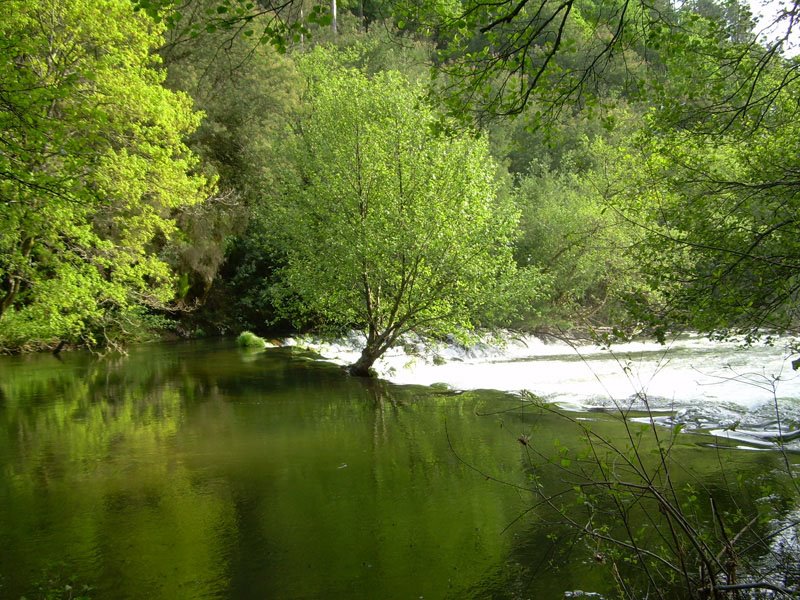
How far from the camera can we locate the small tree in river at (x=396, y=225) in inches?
668

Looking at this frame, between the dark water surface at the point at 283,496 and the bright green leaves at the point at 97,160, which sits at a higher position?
the bright green leaves at the point at 97,160

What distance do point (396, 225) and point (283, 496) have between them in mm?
10118

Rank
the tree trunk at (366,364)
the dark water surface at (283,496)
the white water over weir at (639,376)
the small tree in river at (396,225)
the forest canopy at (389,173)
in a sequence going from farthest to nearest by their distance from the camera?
1. the tree trunk at (366,364)
2. the small tree in river at (396,225)
3. the white water over weir at (639,376)
4. the forest canopy at (389,173)
5. the dark water surface at (283,496)

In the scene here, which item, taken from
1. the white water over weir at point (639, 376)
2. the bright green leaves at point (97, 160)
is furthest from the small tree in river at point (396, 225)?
the bright green leaves at point (97, 160)

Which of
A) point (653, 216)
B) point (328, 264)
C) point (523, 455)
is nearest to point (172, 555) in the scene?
point (523, 455)

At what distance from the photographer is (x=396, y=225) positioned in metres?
17.1

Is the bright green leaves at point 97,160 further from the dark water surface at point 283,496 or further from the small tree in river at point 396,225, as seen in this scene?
the small tree in river at point 396,225

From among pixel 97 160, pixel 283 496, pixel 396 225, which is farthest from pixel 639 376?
pixel 97 160

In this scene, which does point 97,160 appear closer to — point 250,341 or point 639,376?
point 639,376

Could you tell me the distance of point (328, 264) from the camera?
1802 cm

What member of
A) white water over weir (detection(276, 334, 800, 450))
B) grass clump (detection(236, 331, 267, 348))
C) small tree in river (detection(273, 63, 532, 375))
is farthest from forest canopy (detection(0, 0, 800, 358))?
grass clump (detection(236, 331, 267, 348))

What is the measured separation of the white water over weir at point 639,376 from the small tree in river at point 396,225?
215 centimetres

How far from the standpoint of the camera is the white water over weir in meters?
11.5

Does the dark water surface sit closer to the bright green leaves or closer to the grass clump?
the bright green leaves
